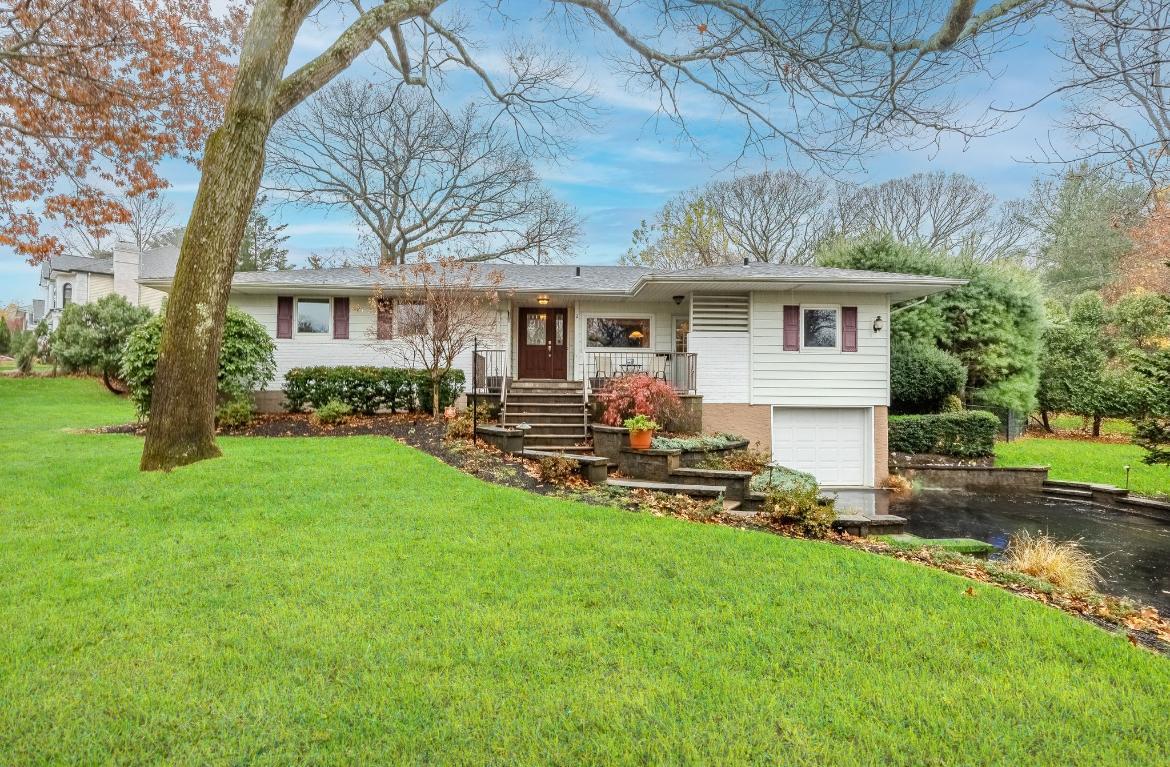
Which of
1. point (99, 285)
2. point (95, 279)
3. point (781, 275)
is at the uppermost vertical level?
point (95, 279)

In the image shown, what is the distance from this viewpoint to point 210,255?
20.9 ft

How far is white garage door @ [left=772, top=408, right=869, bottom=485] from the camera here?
12.9 meters

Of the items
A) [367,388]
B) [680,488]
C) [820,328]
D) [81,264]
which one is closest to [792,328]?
[820,328]

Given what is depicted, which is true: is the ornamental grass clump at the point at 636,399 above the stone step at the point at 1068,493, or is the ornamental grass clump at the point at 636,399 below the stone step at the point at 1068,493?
above

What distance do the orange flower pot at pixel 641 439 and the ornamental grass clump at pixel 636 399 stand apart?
2.31ft

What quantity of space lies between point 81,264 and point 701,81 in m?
34.6

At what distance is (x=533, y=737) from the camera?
7.77 feet

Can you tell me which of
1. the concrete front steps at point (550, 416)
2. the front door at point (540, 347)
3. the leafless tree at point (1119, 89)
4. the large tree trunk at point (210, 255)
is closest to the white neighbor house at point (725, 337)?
the front door at point (540, 347)

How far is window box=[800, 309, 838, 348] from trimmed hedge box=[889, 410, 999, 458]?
3028 millimetres

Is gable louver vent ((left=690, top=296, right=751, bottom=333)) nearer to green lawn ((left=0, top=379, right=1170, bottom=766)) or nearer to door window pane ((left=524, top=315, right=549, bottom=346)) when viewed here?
door window pane ((left=524, top=315, right=549, bottom=346))

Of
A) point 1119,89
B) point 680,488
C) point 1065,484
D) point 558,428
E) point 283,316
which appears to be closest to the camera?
point 1119,89

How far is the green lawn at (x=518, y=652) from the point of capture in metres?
2.36

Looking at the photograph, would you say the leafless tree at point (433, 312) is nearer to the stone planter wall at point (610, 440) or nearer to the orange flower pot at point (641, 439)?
the stone planter wall at point (610, 440)

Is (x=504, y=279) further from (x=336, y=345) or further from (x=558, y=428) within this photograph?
(x=558, y=428)
